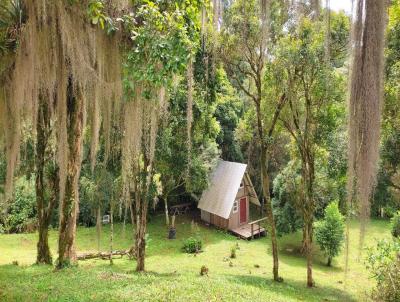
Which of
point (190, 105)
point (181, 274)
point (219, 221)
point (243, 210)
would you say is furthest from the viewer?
point (243, 210)

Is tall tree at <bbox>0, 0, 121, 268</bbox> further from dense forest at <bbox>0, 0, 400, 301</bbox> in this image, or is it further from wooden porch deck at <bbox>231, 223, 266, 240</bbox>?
wooden porch deck at <bbox>231, 223, 266, 240</bbox>

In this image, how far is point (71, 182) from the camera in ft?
22.3

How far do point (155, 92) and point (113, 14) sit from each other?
1.08 metres

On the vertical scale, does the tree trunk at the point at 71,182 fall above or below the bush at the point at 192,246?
above

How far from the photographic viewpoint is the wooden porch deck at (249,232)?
17.5 m

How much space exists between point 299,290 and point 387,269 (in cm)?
410

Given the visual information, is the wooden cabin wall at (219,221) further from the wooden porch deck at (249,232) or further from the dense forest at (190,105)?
the dense forest at (190,105)

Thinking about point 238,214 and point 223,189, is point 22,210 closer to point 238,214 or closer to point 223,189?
point 223,189

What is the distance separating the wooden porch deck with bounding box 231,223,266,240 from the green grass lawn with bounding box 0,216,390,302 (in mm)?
409

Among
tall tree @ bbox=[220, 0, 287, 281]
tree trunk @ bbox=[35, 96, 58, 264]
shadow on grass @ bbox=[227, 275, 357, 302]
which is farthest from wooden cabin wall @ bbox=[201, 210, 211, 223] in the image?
tree trunk @ bbox=[35, 96, 58, 264]

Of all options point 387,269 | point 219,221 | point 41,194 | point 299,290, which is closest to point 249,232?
point 219,221

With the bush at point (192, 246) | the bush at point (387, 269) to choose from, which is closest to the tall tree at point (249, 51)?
the bush at point (387, 269)

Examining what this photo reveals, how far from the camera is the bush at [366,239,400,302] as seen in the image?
618cm

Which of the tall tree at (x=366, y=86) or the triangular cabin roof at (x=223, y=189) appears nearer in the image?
the tall tree at (x=366, y=86)
